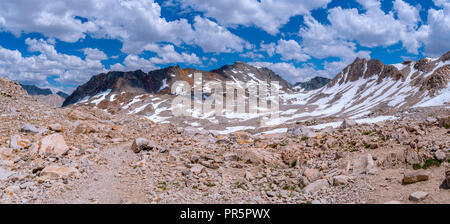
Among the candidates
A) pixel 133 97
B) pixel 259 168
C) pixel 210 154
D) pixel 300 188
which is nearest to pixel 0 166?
pixel 210 154

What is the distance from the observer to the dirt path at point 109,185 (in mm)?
11836

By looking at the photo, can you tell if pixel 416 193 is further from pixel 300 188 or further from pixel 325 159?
pixel 325 159

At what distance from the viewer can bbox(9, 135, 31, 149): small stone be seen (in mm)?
16188

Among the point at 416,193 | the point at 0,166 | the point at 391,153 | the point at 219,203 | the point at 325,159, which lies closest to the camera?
the point at 416,193

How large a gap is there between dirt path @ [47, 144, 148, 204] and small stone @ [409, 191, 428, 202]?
10553mm

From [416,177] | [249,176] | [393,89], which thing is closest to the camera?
[416,177]

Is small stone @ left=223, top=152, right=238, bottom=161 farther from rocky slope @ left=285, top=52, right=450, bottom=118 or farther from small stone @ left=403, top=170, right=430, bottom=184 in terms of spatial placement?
rocky slope @ left=285, top=52, right=450, bottom=118

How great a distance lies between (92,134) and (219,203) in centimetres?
1383

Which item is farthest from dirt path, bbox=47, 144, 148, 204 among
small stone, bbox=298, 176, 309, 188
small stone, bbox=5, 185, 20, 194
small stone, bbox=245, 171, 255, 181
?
small stone, bbox=298, 176, 309, 188

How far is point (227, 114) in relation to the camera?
485ft

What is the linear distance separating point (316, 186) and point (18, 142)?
17.9 meters

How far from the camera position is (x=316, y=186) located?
11.8 metres

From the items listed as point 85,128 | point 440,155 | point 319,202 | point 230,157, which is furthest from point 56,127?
point 440,155

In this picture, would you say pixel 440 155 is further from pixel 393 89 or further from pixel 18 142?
pixel 393 89
